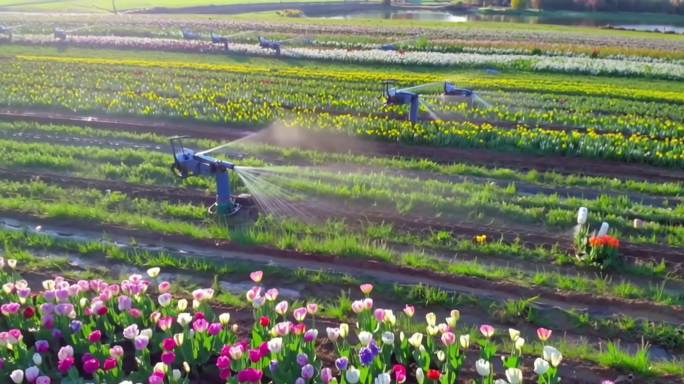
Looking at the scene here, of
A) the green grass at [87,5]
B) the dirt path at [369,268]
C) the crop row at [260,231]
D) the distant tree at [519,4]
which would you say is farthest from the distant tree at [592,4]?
the dirt path at [369,268]

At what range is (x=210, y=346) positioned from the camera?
6.09 m

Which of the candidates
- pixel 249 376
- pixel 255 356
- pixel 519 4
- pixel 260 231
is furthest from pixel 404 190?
pixel 519 4

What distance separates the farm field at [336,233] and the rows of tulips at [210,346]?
0.08 ft

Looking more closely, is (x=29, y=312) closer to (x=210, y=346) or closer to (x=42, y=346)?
(x=42, y=346)

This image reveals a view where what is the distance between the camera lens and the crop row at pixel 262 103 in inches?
A: 583

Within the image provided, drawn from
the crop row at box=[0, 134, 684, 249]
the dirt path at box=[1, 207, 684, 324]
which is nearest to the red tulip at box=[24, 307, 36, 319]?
the dirt path at box=[1, 207, 684, 324]

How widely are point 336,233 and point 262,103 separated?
34.2 feet

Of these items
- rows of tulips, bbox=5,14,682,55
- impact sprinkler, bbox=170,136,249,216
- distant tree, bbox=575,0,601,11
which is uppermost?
distant tree, bbox=575,0,601,11

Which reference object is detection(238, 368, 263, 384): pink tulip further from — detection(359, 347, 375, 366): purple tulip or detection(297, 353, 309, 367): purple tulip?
detection(359, 347, 375, 366): purple tulip

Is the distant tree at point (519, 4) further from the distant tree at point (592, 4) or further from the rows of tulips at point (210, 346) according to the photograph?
the rows of tulips at point (210, 346)

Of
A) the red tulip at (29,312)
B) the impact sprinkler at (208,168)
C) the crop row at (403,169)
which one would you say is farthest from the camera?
the crop row at (403,169)

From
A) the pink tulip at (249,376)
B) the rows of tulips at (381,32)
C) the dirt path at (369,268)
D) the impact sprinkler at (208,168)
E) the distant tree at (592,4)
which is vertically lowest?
the dirt path at (369,268)

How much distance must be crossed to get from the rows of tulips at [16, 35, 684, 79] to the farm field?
5.95 meters

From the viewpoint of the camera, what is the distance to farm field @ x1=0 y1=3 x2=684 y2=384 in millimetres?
6074
